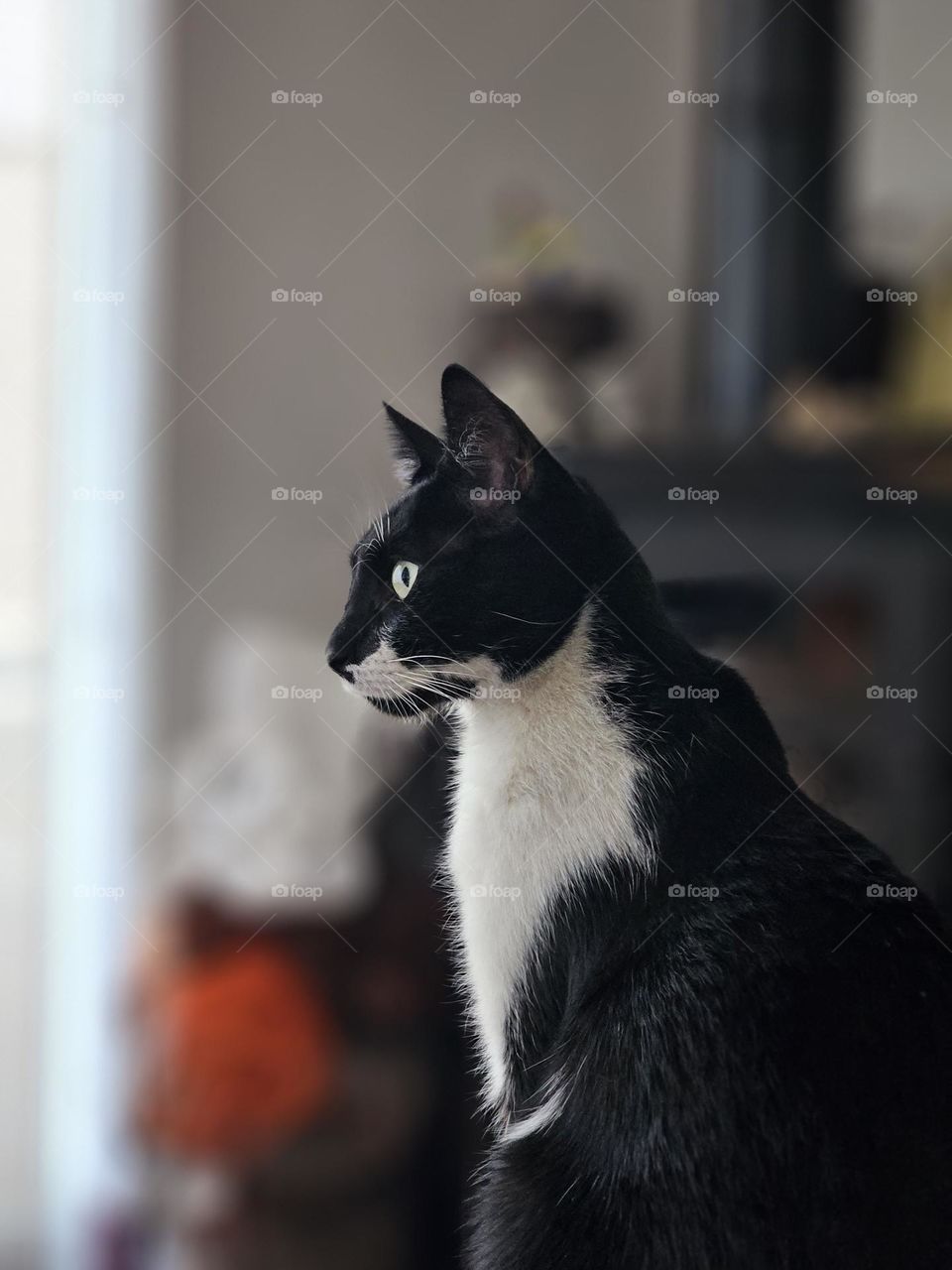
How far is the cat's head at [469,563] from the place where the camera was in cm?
41

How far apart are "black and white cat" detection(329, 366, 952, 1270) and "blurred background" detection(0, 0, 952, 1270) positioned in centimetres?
3

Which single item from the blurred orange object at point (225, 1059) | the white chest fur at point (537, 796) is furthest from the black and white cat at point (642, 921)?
the blurred orange object at point (225, 1059)

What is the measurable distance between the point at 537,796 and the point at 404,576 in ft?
0.33

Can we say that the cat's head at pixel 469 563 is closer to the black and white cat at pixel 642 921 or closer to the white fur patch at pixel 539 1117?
the black and white cat at pixel 642 921

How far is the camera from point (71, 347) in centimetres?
76

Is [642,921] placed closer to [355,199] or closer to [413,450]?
[413,450]

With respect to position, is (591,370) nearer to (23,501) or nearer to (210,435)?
(210,435)

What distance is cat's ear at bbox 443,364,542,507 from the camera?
0.41m

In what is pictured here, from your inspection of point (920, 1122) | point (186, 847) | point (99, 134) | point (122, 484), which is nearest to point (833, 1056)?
point (920, 1122)

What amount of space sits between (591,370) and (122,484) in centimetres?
30

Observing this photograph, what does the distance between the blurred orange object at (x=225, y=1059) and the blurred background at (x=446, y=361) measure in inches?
6.4

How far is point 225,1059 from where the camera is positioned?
971 mm

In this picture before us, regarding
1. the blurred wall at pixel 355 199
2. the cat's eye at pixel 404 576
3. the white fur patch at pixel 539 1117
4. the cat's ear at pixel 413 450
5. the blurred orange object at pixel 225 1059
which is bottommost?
the blurred orange object at pixel 225 1059

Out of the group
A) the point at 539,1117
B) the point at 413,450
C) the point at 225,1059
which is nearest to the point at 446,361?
the point at 413,450
